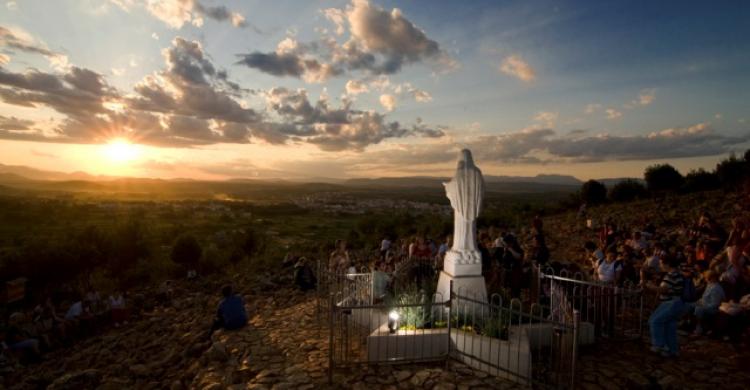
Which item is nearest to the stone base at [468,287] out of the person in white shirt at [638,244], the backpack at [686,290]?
the backpack at [686,290]

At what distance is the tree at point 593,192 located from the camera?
37.0 m

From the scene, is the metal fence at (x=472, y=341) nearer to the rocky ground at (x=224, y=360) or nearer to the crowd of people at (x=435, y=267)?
the rocky ground at (x=224, y=360)

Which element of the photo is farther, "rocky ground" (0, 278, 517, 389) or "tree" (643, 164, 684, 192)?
"tree" (643, 164, 684, 192)

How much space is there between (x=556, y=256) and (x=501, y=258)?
742 centimetres

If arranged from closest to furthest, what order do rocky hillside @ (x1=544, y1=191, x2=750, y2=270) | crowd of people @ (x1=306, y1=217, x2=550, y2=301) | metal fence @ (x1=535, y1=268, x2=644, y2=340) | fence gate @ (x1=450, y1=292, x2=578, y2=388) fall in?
fence gate @ (x1=450, y1=292, x2=578, y2=388) → metal fence @ (x1=535, y1=268, x2=644, y2=340) → crowd of people @ (x1=306, y1=217, x2=550, y2=301) → rocky hillside @ (x1=544, y1=191, x2=750, y2=270)

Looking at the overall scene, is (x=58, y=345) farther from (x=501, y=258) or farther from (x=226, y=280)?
(x=501, y=258)

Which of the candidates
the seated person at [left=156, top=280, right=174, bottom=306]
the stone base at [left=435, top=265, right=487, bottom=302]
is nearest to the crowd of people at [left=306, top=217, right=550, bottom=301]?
the stone base at [left=435, top=265, right=487, bottom=302]

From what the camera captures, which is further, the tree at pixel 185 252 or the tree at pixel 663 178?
the tree at pixel 663 178

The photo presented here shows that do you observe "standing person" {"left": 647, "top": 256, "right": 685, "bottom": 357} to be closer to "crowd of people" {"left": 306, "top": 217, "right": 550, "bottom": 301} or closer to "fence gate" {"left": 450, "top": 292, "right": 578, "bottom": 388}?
"fence gate" {"left": 450, "top": 292, "right": 578, "bottom": 388}

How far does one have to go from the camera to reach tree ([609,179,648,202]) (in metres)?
36.2

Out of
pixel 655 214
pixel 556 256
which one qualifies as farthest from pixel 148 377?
pixel 655 214

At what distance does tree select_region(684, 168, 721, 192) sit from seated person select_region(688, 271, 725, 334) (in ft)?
106

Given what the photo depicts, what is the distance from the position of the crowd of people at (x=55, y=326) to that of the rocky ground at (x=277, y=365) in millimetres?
516

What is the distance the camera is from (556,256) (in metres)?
16.9
